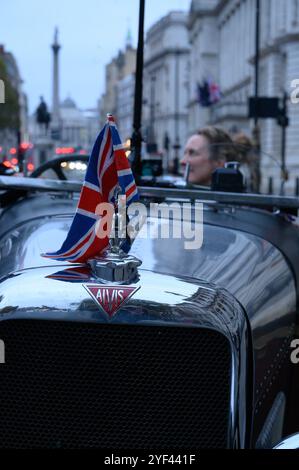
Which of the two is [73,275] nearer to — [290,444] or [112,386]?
[112,386]

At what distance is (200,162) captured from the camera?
17.7 ft

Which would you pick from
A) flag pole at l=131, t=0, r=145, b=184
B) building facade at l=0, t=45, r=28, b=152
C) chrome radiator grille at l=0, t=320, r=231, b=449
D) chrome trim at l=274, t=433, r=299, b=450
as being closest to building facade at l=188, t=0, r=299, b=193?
building facade at l=0, t=45, r=28, b=152

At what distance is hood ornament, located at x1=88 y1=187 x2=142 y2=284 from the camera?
7.99 ft

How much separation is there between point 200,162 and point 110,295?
312 cm

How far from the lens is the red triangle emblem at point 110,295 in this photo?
2.34 m

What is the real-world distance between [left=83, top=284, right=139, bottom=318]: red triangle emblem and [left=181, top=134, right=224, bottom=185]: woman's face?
9.91 feet

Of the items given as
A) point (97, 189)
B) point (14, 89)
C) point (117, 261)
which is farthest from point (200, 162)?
point (14, 89)

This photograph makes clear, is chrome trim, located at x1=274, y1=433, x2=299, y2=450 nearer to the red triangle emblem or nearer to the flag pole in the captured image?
the red triangle emblem

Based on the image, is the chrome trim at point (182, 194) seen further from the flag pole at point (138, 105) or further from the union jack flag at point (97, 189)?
the union jack flag at point (97, 189)

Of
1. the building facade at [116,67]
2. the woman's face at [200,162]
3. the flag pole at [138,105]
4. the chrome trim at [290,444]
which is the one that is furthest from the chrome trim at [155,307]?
the woman's face at [200,162]

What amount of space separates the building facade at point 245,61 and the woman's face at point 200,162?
19.4 meters

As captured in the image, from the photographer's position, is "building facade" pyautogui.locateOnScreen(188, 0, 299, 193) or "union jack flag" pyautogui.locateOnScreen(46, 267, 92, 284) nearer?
"union jack flag" pyautogui.locateOnScreen(46, 267, 92, 284)

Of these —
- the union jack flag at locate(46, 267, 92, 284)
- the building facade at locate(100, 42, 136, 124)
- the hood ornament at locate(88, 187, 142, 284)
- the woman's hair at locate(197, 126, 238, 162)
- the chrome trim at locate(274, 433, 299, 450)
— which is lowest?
the chrome trim at locate(274, 433, 299, 450)
